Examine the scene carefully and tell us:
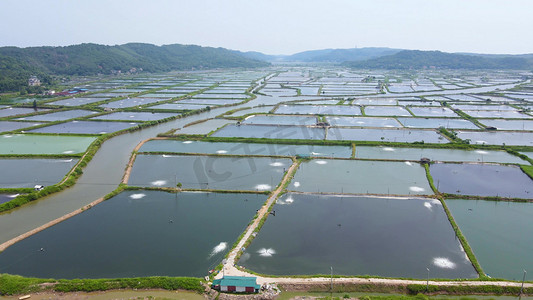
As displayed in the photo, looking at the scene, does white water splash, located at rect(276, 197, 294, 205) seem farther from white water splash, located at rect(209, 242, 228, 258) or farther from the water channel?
the water channel

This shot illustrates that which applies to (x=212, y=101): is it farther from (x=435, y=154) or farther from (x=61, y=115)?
(x=435, y=154)

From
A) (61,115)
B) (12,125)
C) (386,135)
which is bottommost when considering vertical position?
(386,135)

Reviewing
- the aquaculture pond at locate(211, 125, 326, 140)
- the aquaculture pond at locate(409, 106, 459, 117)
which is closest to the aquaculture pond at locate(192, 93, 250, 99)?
the aquaculture pond at locate(211, 125, 326, 140)

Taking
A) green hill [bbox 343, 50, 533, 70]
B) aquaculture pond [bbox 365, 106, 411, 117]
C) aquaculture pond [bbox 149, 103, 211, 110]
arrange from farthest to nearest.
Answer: green hill [bbox 343, 50, 533, 70]
aquaculture pond [bbox 149, 103, 211, 110]
aquaculture pond [bbox 365, 106, 411, 117]

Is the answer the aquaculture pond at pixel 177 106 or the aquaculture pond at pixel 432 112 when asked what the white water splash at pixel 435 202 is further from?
the aquaculture pond at pixel 177 106

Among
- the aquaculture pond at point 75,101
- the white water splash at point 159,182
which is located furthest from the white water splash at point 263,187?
the aquaculture pond at point 75,101

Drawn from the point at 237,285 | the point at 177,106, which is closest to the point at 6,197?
the point at 237,285
